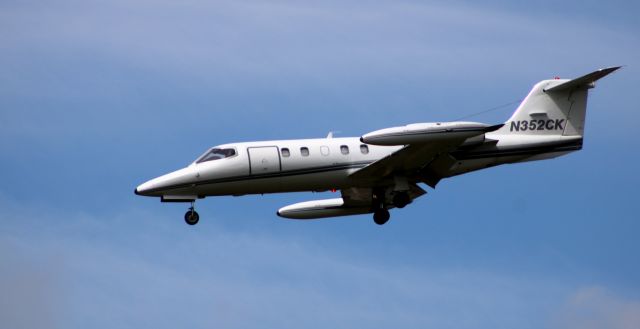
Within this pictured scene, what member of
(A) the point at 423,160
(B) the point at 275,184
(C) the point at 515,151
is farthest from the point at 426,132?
(B) the point at 275,184

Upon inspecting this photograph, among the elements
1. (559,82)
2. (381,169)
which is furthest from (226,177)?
(559,82)

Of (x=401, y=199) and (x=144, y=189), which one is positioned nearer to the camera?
(x=144, y=189)

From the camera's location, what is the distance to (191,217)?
32.7m

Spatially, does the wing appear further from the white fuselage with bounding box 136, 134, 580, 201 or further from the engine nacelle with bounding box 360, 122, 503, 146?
the white fuselage with bounding box 136, 134, 580, 201

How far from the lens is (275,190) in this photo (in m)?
33.0

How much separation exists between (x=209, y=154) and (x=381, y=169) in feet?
19.2

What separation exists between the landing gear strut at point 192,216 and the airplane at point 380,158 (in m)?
0.02

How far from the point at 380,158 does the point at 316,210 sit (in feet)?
14.8

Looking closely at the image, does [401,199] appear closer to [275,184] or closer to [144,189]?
[275,184]

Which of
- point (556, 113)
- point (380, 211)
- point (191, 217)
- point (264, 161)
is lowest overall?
point (191, 217)

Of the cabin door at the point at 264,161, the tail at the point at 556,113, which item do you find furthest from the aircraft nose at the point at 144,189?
the tail at the point at 556,113

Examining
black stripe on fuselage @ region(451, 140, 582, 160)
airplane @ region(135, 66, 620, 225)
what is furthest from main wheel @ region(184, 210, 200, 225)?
black stripe on fuselage @ region(451, 140, 582, 160)

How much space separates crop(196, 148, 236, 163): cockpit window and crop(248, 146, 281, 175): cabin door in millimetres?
671

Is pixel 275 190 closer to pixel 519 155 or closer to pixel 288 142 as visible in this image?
pixel 288 142
